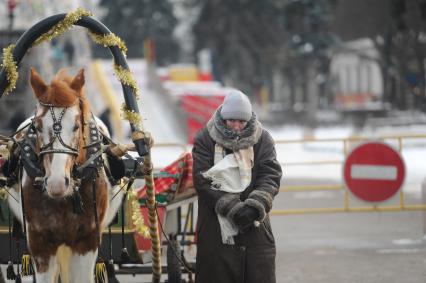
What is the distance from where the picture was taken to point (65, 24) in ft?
25.5

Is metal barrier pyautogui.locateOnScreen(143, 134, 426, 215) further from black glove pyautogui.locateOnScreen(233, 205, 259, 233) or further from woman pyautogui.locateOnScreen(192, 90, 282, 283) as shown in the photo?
black glove pyautogui.locateOnScreen(233, 205, 259, 233)

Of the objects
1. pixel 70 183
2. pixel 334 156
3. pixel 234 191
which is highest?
pixel 70 183

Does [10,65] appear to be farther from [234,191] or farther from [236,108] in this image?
[234,191]

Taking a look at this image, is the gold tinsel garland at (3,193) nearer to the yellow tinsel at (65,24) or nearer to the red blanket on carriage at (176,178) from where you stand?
the yellow tinsel at (65,24)

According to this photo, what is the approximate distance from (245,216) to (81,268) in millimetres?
1200

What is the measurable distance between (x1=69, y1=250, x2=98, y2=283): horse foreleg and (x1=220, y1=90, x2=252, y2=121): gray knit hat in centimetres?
139

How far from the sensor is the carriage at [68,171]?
7.00m

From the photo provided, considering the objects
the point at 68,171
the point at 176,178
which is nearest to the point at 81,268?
the point at 68,171

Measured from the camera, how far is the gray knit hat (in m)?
7.55

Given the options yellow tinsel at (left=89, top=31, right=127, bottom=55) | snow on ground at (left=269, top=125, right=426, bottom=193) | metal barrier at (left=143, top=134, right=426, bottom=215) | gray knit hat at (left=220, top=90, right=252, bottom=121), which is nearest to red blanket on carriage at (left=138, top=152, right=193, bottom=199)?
yellow tinsel at (left=89, top=31, right=127, bottom=55)

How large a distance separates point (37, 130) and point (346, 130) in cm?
4194

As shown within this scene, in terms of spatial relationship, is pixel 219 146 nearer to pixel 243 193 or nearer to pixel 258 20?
pixel 243 193

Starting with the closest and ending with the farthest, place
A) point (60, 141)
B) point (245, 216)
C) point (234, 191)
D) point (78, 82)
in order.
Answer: point (60, 141) < point (78, 82) < point (245, 216) < point (234, 191)

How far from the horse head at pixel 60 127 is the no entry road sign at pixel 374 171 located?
25.8ft
